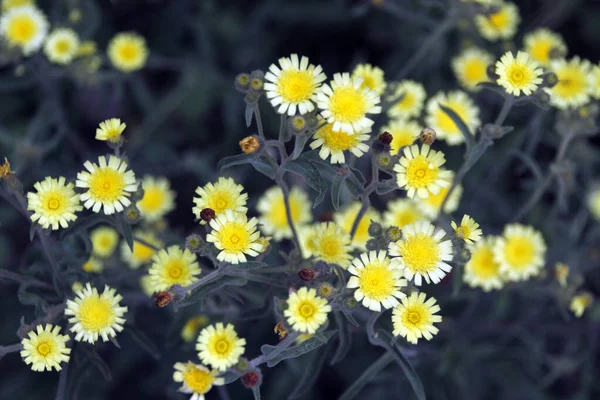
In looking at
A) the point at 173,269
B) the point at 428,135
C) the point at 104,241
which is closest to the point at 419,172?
the point at 428,135

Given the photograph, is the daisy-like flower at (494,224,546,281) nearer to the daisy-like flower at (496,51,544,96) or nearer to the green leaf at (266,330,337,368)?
the daisy-like flower at (496,51,544,96)

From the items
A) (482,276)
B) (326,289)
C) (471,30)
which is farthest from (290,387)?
(471,30)

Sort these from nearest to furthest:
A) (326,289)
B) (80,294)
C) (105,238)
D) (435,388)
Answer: (326,289) → (80,294) → (435,388) → (105,238)

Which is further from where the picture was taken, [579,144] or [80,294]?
[579,144]

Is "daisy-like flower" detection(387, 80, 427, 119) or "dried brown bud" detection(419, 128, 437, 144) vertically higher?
"daisy-like flower" detection(387, 80, 427, 119)

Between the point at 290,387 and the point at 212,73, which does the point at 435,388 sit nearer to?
the point at 290,387

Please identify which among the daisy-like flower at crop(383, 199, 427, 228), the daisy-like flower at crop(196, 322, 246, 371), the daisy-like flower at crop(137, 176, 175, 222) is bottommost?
the daisy-like flower at crop(196, 322, 246, 371)

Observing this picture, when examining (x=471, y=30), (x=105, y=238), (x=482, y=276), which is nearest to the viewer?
(x=482, y=276)

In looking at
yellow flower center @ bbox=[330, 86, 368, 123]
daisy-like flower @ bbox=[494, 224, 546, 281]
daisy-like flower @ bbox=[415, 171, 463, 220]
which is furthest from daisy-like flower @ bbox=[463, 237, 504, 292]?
yellow flower center @ bbox=[330, 86, 368, 123]
